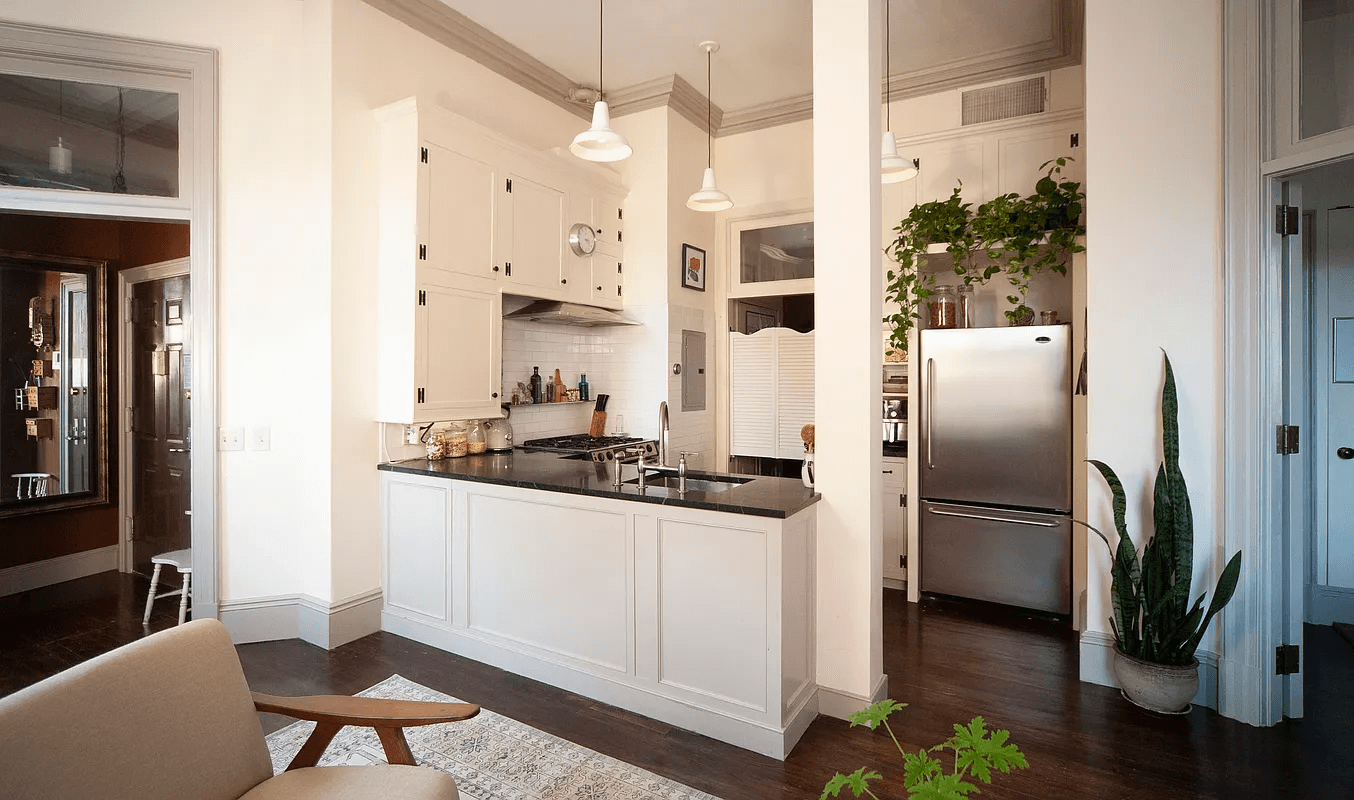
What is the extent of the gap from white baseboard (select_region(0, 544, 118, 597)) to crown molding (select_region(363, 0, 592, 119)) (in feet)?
13.6

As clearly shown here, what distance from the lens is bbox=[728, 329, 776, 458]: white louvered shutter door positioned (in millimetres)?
5523

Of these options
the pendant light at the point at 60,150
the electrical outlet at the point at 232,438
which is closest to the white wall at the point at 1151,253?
the electrical outlet at the point at 232,438

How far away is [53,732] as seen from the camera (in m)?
1.32

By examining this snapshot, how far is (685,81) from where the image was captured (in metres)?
5.12

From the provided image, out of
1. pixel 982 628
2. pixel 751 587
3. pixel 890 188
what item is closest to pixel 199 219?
pixel 751 587

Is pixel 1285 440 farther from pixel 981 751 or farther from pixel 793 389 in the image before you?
pixel 793 389

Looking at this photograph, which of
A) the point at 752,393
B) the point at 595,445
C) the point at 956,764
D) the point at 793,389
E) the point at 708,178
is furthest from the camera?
the point at 752,393

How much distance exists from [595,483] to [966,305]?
2.72 meters

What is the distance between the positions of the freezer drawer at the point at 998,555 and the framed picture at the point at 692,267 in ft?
8.08

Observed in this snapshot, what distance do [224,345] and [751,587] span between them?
298cm

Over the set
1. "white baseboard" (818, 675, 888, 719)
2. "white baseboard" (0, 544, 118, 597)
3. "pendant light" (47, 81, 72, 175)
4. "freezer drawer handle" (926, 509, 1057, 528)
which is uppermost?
"pendant light" (47, 81, 72, 175)

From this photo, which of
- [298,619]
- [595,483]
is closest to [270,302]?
[298,619]

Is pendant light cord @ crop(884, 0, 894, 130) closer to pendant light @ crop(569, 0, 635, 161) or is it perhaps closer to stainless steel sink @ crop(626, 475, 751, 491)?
pendant light @ crop(569, 0, 635, 161)

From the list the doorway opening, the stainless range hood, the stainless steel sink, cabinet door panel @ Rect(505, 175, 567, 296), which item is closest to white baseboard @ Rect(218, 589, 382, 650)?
the stainless steel sink
